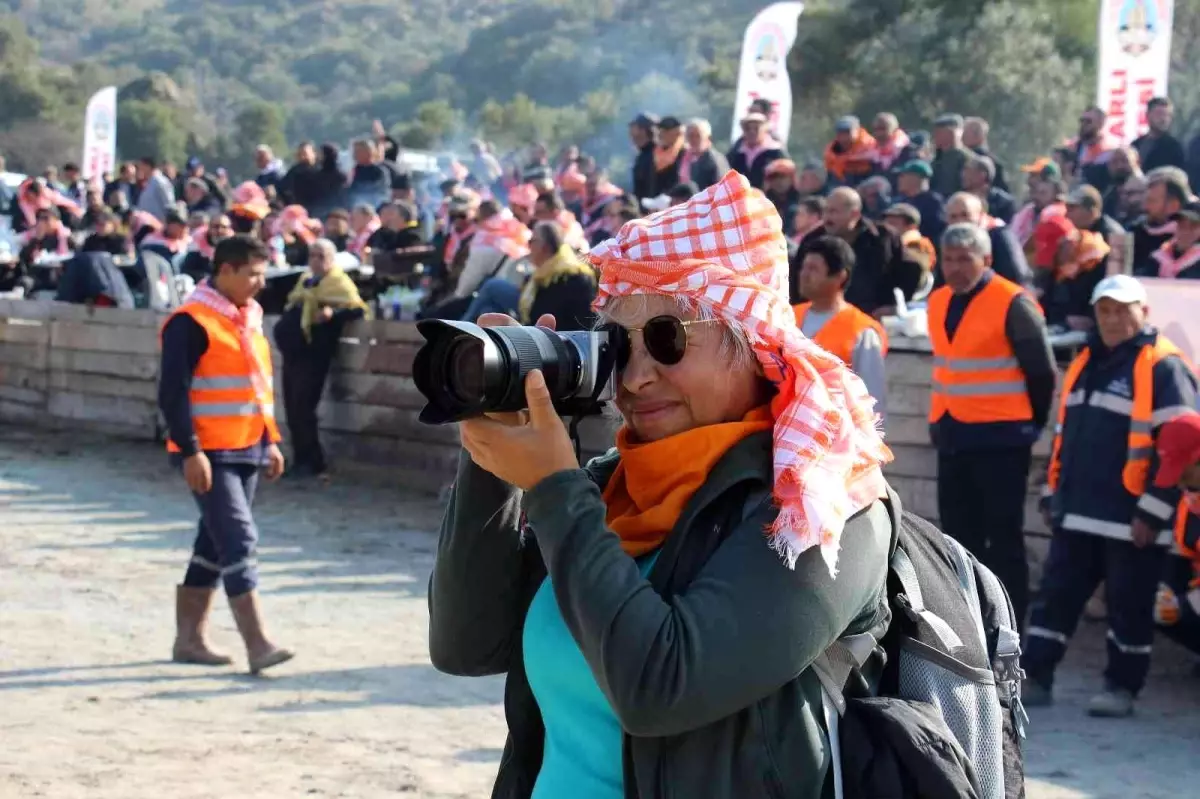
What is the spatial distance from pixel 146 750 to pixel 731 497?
4.22 meters

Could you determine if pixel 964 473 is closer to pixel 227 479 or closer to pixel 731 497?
pixel 227 479

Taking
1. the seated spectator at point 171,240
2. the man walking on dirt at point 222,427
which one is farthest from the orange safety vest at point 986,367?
the seated spectator at point 171,240

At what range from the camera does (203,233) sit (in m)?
17.5

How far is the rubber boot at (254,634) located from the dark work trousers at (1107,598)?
310 cm

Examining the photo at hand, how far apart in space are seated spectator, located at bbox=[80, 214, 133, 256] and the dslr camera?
16263mm

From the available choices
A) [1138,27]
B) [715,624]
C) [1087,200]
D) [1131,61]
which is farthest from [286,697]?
[1138,27]

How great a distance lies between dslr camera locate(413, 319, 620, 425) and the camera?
2.21 m

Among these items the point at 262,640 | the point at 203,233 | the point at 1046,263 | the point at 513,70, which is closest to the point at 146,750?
the point at 262,640

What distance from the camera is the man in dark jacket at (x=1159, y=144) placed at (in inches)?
555

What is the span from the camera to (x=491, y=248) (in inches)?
460

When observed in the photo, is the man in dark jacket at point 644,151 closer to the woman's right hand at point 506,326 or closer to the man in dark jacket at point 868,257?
the man in dark jacket at point 868,257

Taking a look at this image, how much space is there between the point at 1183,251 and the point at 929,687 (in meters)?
7.10

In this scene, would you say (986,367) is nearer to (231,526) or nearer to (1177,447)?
(1177,447)

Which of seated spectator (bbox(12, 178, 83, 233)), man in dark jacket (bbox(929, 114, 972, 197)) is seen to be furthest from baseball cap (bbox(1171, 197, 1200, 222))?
seated spectator (bbox(12, 178, 83, 233))
